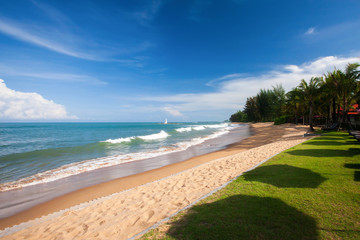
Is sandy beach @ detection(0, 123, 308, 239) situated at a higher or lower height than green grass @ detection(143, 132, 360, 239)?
lower

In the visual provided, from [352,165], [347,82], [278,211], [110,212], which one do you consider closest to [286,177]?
[278,211]

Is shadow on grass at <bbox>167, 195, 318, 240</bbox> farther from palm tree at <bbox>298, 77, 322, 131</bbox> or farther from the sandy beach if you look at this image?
palm tree at <bbox>298, 77, 322, 131</bbox>

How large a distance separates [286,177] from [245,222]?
2971mm

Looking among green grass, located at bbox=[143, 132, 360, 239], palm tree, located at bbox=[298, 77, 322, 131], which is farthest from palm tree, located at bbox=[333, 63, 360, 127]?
green grass, located at bbox=[143, 132, 360, 239]

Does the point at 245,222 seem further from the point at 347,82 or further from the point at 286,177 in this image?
the point at 347,82

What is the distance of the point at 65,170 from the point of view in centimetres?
1028

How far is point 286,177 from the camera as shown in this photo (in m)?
5.16

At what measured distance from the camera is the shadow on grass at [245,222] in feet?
8.95

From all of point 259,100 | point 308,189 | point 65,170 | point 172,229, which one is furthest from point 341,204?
point 259,100

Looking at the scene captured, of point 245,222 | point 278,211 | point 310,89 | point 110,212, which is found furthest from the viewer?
point 310,89

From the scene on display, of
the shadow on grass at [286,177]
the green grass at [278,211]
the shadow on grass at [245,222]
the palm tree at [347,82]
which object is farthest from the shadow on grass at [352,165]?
the palm tree at [347,82]

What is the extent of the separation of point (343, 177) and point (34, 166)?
15.8 metres

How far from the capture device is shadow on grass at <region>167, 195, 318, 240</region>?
2.73 m

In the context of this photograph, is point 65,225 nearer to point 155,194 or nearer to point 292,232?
point 155,194
